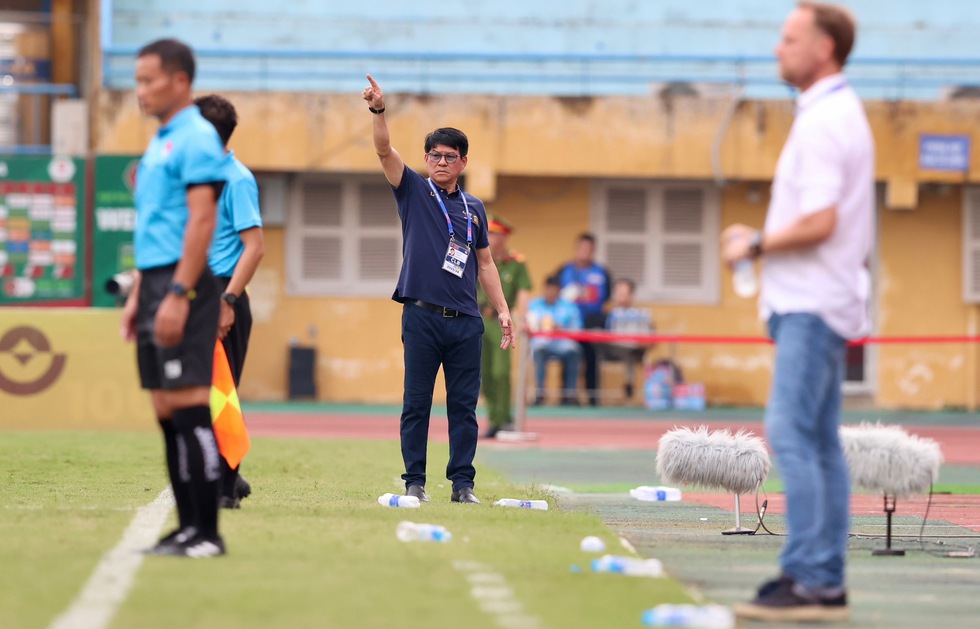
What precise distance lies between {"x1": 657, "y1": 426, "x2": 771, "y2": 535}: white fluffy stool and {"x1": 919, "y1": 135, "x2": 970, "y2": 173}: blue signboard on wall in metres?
17.3

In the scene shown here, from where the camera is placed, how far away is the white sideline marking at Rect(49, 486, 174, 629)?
16.7 feet

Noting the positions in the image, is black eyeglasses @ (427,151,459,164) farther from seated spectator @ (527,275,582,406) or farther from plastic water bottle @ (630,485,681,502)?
seated spectator @ (527,275,582,406)

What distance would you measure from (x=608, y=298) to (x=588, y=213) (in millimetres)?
1955

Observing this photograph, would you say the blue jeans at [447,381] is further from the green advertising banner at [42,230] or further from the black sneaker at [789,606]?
the green advertising banner at [42,230]

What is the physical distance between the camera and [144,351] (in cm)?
651

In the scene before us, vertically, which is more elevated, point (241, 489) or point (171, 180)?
point (171, 180)

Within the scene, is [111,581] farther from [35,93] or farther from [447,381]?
[35,93]

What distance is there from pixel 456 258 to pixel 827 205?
397 cm

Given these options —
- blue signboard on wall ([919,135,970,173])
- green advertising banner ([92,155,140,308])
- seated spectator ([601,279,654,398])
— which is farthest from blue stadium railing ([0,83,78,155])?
blue signboard on wall ([919,135,970,173])

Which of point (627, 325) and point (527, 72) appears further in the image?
point (527, 72)

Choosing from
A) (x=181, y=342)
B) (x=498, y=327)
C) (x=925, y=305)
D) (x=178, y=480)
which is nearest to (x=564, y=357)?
(x=925, y=305)

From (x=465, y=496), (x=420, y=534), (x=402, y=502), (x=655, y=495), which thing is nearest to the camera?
(x=420, y=534)

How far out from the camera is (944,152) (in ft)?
81.3

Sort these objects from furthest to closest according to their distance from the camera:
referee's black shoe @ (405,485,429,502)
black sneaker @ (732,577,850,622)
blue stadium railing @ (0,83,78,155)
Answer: blue stadium railing @ (0,83,78,155), referee's black shoe @ (405,485,429,502), black sneaker @ (732,577,850,622)
